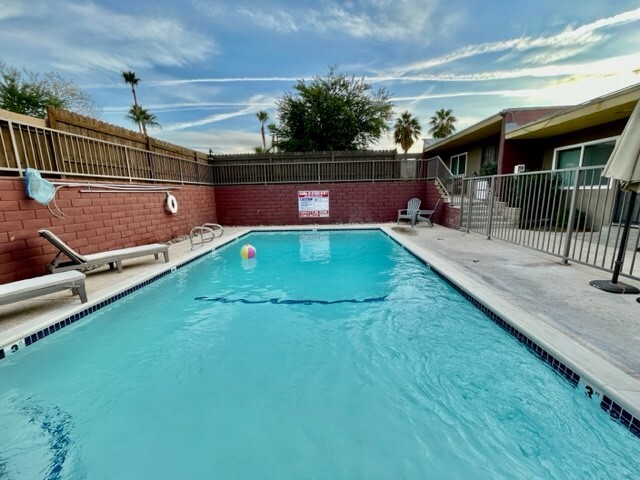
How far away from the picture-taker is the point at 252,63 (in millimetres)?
10828

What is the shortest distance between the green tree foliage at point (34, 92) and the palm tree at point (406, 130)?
22.5 meters

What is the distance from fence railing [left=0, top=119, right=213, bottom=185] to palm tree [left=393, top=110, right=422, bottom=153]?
855 inches

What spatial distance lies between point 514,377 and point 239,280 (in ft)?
13.0

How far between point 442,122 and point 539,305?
2490 cm

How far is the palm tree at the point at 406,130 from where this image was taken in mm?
23859

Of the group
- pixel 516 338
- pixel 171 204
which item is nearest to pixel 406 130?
pixel 171 204

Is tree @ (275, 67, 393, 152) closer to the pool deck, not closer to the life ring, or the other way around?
the life ring

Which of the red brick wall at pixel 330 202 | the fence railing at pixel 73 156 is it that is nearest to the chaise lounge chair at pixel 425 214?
the red brick wall at pixel 330 202

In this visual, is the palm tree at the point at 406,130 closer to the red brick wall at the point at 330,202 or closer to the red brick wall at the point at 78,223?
the red brick wall at the point at 330,202

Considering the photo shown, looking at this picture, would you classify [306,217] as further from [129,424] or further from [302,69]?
[129,424]

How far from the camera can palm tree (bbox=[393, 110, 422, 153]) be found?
23.9 meters

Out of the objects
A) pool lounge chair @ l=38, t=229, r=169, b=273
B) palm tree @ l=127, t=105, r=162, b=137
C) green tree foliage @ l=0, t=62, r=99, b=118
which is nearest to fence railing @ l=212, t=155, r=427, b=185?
pool lounge chair @ l=38, t=229, r=169, b=273

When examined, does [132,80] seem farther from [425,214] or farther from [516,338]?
[516,338]

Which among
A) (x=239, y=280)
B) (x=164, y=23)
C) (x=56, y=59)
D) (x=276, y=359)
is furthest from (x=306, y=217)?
(x=56, y=59)
